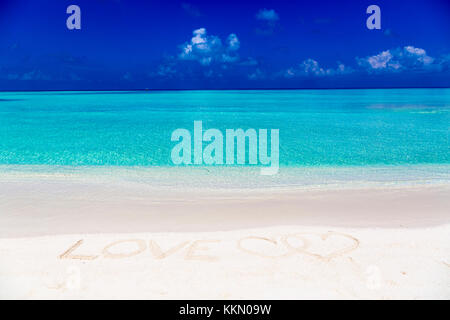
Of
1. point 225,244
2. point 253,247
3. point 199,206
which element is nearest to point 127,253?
point 225,244

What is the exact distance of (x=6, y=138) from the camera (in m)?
14.6

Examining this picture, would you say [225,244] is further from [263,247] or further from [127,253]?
[127,253]

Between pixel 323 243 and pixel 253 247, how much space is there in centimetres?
71

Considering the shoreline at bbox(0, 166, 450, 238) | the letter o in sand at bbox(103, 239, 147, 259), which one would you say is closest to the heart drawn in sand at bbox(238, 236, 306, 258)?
the shoreline at bbox(0, 166, 450, 238)

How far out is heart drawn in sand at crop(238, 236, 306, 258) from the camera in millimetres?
3248

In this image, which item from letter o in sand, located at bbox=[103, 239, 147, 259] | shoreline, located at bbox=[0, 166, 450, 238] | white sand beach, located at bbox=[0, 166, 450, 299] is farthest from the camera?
shoreline, located at bbox=[0, 166, 450, 238]

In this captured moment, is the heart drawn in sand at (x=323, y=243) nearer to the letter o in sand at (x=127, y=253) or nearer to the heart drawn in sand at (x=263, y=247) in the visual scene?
the heart drawn in sand at (x=263, y=247)

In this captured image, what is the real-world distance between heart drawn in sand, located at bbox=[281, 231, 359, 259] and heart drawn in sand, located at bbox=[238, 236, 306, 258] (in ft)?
0.31

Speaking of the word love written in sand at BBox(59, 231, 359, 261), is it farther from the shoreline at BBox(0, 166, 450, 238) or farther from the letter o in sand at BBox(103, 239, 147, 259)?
the shoreline at BBox(0, 166, 450, 238)

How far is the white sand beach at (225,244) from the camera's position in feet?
8.77
